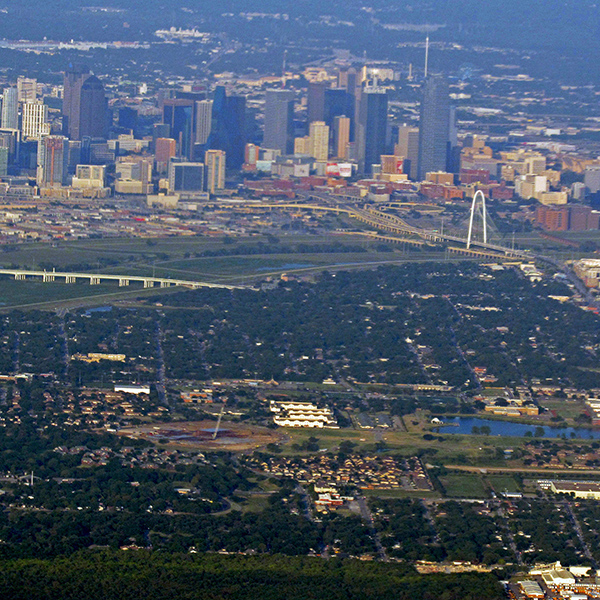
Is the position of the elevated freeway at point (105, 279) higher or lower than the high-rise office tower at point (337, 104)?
lower

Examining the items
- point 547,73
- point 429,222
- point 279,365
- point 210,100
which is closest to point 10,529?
point 279,365

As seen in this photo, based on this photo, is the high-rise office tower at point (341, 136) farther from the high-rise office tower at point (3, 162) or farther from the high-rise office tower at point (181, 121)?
the high-rise office tower at point (3, 162)

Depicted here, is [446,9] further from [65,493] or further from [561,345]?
[65,493]

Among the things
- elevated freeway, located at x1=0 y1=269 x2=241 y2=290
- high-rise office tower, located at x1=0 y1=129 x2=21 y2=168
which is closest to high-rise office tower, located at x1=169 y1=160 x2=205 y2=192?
high-rise office tower, located at x1=0 y1=129 x2=21 y2=168

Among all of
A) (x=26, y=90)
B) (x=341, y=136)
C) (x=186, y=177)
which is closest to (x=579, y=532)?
(x=186, y=177)

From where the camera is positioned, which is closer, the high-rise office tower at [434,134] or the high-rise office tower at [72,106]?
Result: the high-rise office tower at [434,134]

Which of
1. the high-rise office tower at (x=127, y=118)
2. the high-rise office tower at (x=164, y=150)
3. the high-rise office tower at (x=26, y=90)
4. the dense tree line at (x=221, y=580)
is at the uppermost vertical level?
the high-rise office tower at (x=26, y=90)

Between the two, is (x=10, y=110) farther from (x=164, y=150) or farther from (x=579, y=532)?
(x=579, y=532)

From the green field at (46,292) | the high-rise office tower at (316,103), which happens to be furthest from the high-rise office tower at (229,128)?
the green field at (46,292)
